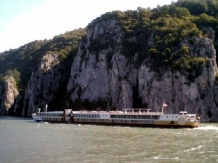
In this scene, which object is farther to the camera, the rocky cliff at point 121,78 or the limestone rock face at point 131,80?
the rocky cliff at point 121,78

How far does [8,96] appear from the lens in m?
174

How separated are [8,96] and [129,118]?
4056 inches

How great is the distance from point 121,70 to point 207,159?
313 ft

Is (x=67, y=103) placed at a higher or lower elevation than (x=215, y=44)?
lower

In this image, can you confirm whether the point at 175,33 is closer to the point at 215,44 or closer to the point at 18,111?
the point at 215,44

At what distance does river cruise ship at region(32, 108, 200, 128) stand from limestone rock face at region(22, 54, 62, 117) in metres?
45.3

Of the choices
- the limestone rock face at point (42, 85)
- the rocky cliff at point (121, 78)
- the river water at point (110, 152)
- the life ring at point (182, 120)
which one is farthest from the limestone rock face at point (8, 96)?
the river water at point (110, 152)

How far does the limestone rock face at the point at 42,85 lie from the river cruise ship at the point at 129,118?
45250 mm

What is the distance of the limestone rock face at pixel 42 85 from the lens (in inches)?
6191

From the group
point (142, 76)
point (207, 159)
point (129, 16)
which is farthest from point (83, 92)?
point (207, 159)

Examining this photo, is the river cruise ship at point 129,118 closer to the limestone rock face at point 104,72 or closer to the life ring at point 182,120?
the life ring at point 182,120

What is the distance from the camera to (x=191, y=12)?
14562 centimetres

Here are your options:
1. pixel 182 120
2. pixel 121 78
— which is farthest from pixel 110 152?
pixel 121 78

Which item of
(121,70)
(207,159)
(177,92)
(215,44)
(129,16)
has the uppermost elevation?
(129,16)
